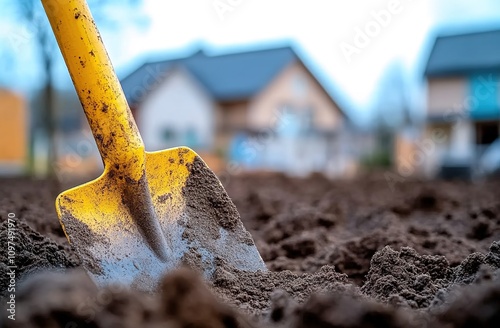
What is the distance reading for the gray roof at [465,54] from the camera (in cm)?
2055

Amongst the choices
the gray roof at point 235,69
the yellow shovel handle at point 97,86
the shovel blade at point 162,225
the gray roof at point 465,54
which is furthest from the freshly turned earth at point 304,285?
the gray roof at point 235,69

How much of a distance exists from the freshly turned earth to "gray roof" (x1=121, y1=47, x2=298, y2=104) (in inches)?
834

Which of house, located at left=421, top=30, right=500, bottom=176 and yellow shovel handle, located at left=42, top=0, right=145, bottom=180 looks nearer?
yellow shovel handle, located at left=42, top=0, right=145, bottom=180

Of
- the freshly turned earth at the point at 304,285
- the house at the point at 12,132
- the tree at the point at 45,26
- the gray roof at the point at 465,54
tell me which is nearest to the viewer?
the freshly turned earth at the point at 304,285

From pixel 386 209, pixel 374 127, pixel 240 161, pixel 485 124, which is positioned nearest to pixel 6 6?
pixel 386 209

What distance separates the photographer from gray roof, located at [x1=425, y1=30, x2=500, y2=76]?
20547 millimetres

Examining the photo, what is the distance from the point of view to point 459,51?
21.9 metres

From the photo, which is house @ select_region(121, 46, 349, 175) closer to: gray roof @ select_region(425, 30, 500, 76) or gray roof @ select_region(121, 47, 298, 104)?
gray roof @ select_region(121, 47, 298, 104)

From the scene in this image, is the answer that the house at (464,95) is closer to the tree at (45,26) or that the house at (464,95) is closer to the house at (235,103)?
the house at (235,103)

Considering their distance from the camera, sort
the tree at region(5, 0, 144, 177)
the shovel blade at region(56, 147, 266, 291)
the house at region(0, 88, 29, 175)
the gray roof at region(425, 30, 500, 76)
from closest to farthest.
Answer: the shovel blade at region(56, 147, 266, 291)
the tree at region(5, 0, 144, 177)
the house at region(0, 88, 29, 175)
the gray roof at region(425, 30, 500, 76)

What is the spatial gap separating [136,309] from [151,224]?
112 cm

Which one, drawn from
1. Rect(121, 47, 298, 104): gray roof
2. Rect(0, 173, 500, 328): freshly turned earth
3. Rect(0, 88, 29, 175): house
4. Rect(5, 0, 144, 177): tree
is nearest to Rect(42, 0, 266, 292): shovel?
Rect(0, 173, 500, 328): freshly turned earth

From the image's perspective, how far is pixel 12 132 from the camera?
12.2 meters

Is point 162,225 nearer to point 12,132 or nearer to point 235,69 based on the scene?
point 12,132
